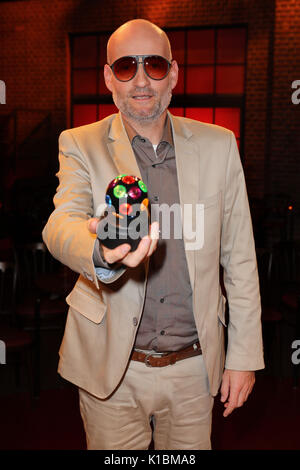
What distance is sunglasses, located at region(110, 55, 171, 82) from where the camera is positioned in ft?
4.71

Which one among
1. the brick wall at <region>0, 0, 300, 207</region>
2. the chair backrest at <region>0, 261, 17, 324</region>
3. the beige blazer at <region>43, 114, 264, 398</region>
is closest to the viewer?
the beige blazer at <region>43, 114, 264, 398</region>

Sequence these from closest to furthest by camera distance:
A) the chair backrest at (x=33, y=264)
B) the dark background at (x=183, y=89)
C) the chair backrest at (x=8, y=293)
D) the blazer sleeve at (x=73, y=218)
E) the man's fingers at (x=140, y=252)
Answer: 1. the man's fingers at (x=140, y=252)
2. the blazer sleeve at (x=73, y=218)
3. the chair backrest at (x=8, y=293)
4. the chair backrest at (x=33, y=264)
5. the dark background at (x=183, y=89)

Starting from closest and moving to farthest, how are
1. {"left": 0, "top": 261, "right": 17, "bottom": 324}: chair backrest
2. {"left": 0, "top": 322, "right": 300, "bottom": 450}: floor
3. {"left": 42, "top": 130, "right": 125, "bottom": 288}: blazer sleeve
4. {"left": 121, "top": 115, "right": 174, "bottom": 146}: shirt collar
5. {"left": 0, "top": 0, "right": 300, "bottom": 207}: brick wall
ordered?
{"left": 42, "top": 130, "right": 125, "bottom": 288}: blazer sleeve, {"left": 121, "top": 115, "right": 174, "bottom": 146}: shirt collar, {"left": 0, "top": 322, "right": 300, "bottom": 450}: floor, {"left": 0, "top": 261, "right": 17, "bottom": 324}: chair backrest, {"left": 0, "top": 0, "right": 300, "bottom": 207}: brick wall

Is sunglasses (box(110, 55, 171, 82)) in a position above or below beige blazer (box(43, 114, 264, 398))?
above

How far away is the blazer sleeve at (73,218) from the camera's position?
115 cm

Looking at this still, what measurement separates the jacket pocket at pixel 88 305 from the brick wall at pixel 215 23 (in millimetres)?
7115

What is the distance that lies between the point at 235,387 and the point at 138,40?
100 cm

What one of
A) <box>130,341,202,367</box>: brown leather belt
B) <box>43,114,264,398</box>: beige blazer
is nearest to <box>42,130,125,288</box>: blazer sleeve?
<box>43,114,264,398</box>: beige blazer

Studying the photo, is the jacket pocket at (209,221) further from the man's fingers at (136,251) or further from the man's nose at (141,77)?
the man's fingers at (136,251)

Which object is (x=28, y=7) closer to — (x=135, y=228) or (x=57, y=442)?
(x=57, y=442)

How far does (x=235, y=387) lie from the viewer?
4.97 feet

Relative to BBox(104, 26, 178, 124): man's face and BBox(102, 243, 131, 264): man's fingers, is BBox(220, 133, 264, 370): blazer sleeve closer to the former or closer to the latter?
BBox(104, 26, 178, 124): man's face

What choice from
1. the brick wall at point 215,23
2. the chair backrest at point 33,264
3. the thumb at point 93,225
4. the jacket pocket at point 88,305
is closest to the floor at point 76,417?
the chair backrest at point 33,264

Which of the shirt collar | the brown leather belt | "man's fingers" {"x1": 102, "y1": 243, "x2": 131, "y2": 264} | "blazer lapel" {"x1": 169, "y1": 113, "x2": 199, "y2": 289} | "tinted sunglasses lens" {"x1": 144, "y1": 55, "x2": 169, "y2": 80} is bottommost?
the brown leather belt
